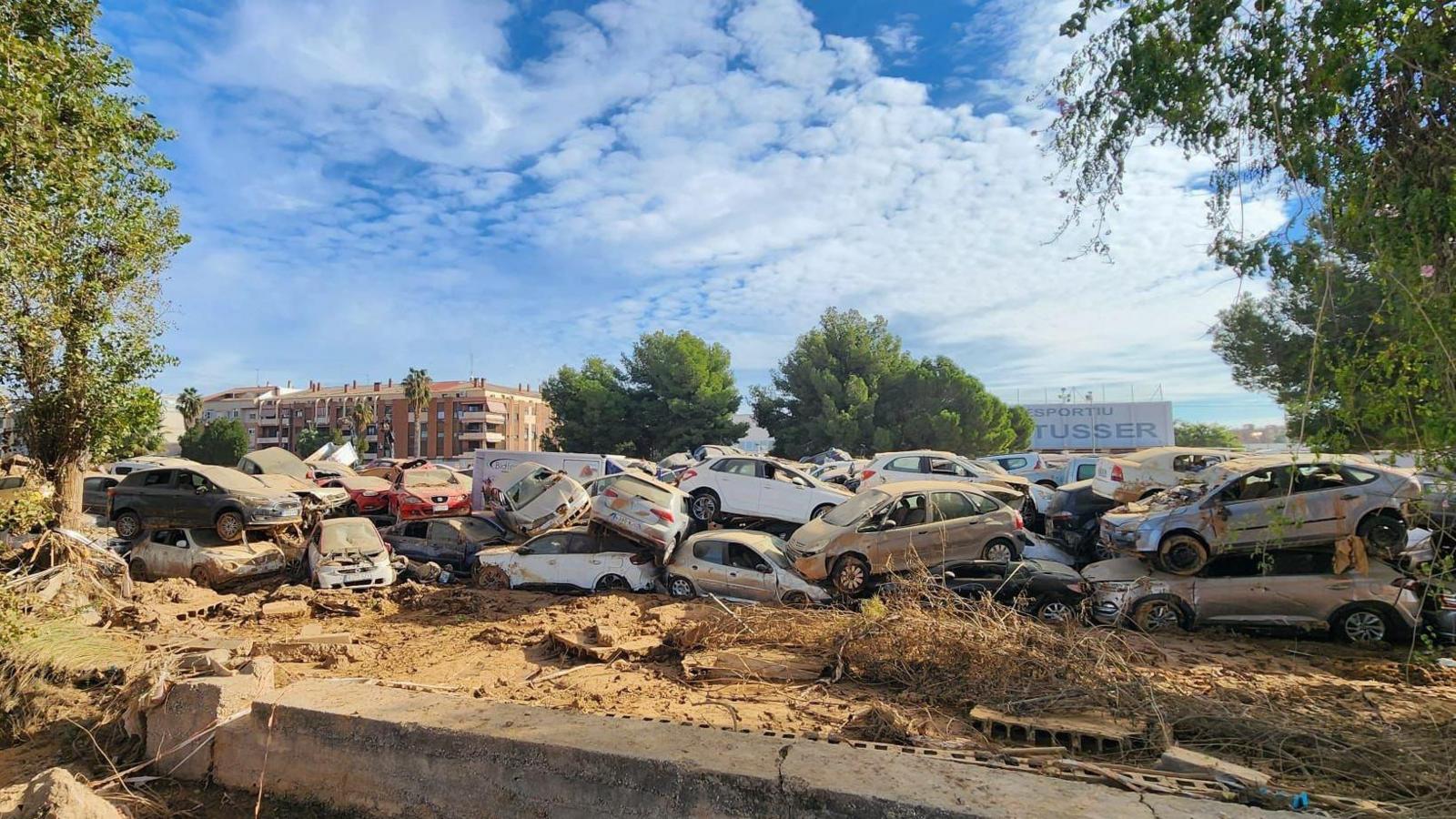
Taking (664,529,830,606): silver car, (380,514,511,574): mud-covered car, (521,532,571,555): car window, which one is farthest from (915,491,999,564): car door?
(380,514,511,574): mud-covered car

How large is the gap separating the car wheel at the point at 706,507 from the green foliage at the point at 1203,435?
6776 centimetres

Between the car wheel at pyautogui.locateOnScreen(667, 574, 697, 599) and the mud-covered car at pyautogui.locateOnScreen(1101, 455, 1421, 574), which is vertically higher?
the mud-covered car at pyautogui.locateOnScreen(1101, 455, 1421, 574)

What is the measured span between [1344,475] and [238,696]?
12.8 metres

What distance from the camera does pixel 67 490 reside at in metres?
11.2

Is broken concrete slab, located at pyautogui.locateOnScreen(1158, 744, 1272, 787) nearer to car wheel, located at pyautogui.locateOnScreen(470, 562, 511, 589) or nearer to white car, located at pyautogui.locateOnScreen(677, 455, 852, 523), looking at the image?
car wheel, located at pyautogui.locateOnScreen(470, 562, 511, 589)

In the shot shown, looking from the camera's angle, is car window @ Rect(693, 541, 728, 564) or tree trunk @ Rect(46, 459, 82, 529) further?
car window @ Rect(693, 541, 728, 564)

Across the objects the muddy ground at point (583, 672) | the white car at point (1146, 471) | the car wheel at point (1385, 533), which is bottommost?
the muddy ground at point (583, 672)

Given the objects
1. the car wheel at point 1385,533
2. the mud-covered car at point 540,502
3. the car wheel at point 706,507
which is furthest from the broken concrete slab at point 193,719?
the car wheel at point 1385,533

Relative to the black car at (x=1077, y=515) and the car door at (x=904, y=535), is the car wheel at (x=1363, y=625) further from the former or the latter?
the car door at (x=904, y=535)

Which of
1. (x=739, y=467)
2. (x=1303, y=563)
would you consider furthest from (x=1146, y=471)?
(x=739, y=467)

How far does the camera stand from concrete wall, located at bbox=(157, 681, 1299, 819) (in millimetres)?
3393

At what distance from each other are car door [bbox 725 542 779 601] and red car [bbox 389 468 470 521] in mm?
8135

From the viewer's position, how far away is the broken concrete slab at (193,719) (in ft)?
15.9

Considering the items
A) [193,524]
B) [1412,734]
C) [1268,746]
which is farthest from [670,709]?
[193,524]
